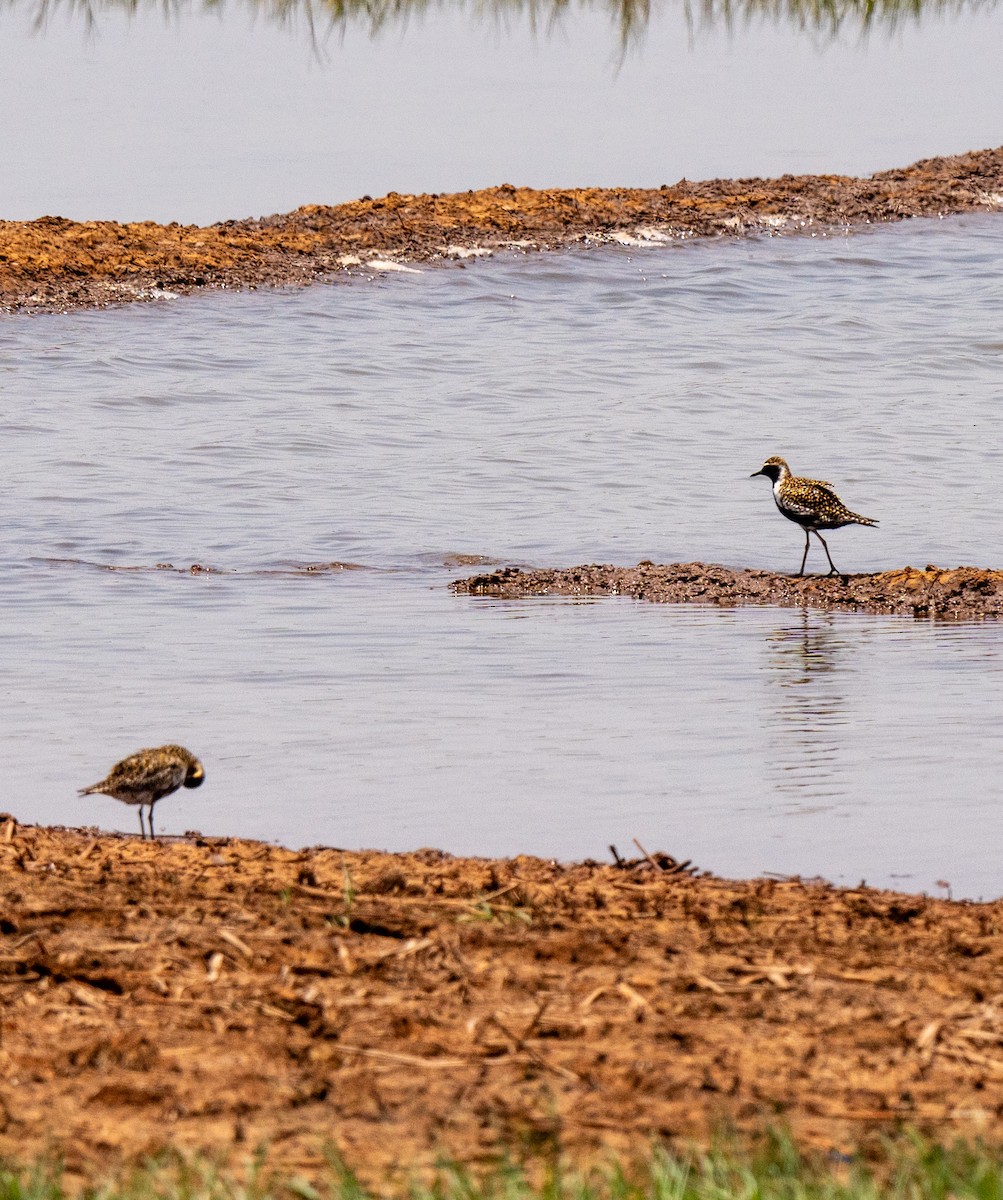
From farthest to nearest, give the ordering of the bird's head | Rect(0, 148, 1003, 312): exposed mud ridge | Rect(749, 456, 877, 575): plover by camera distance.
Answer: Rect(0, 148, 1003, 312): exposed mud ridge
the bird's head
Rect(749, 456, 877, 575): plover

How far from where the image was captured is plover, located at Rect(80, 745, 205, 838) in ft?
23.5

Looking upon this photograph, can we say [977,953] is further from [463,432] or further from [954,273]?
[954,273]

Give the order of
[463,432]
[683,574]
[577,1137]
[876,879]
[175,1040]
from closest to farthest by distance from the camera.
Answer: [577,1137] < [175,1040] < [876,879] < [683,574] < [463,432]

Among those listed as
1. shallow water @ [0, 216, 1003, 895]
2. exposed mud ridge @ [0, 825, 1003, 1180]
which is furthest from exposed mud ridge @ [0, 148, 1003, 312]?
exposed mud ridge @ [0, 825, 1003, 1180]

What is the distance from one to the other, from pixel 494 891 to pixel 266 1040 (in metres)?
1.54

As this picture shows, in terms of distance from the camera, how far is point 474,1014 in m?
4.76

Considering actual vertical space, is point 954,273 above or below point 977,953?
above

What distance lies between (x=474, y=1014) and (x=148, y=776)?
2.73 m

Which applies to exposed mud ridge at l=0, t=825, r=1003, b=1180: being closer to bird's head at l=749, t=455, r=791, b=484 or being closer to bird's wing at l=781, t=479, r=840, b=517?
bird's wing at l=781, t=479, r=840, b=517

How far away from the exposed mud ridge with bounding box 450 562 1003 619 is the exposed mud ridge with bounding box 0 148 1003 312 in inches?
530

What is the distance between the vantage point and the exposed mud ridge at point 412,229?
26.2 meters

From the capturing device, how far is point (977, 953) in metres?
5.34

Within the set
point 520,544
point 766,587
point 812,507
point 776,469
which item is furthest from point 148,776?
point 776,469

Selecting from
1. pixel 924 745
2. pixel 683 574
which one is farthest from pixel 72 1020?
pixel 683 574
